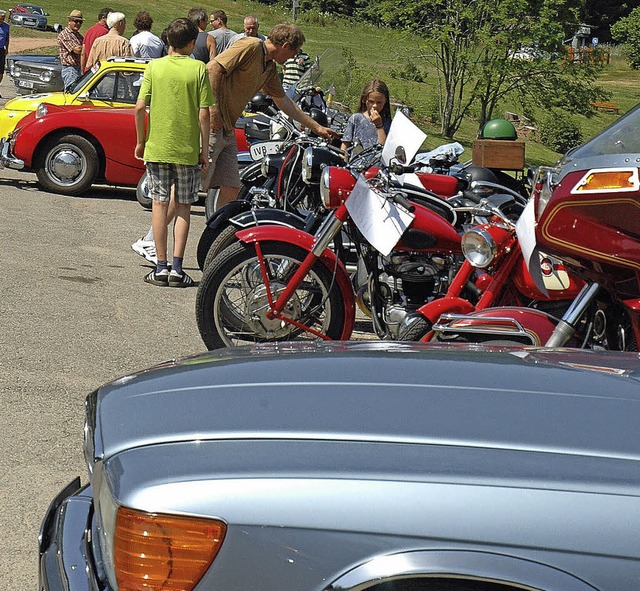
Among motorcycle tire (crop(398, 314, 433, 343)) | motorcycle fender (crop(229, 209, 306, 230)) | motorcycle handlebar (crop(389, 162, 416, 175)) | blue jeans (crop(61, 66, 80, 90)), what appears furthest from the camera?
blue jeans (crop(61, 66, 80, 90))

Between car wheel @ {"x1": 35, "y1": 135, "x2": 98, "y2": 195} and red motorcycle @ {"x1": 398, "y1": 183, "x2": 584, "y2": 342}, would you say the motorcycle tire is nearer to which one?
red motorcycle @ {"x1": 398, "y1": 183, "x2": 584, "y2": 342}

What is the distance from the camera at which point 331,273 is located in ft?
18.7

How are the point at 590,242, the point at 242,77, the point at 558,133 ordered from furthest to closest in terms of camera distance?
the point at 558,133 → the point at 242,77 → the point at 590,242

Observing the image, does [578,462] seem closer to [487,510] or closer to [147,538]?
[487,510]

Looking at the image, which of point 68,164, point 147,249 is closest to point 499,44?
point 68,164

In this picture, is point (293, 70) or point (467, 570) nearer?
point (467, 570)

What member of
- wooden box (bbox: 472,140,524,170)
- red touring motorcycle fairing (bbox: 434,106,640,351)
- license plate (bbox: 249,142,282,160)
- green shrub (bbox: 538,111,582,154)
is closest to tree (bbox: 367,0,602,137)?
green shrub (bbox: 538,111,582,154)

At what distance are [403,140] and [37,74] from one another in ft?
46.9

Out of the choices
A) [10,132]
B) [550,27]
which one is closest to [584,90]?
[550,27]

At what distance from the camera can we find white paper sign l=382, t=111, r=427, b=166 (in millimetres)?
5660

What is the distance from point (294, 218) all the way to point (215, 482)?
417 cm

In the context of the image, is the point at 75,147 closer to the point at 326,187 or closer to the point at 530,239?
the point at 326,187

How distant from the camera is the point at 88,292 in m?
7.42

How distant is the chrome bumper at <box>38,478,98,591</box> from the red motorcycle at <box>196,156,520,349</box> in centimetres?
283
